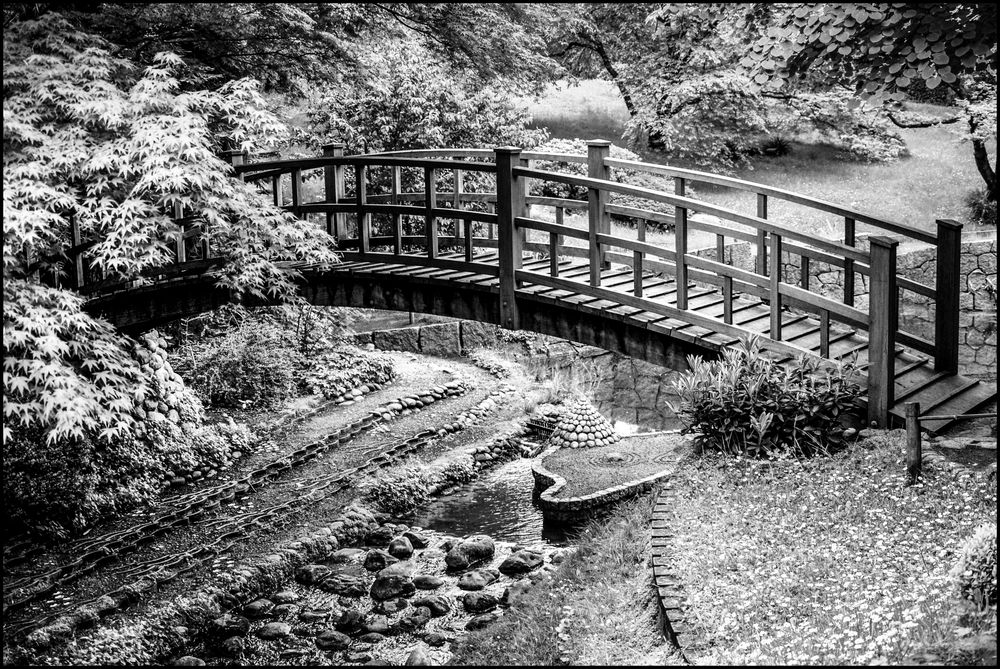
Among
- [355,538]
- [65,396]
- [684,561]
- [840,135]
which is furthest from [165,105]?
[840,135]

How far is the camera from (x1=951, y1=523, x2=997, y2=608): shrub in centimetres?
578

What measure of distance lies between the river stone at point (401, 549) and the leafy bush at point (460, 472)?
2120mm

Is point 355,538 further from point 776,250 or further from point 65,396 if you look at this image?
point 776,250

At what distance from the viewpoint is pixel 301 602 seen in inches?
380

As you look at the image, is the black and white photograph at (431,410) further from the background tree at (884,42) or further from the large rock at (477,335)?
the large rock at (477,335)

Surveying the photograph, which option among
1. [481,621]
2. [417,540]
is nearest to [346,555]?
[417,540]

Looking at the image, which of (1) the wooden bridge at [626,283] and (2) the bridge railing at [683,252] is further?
(1) the wooden bridge at [626,283]

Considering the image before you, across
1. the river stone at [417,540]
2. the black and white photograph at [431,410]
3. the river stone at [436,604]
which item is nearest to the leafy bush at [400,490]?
the black and white photograph at [431,410]

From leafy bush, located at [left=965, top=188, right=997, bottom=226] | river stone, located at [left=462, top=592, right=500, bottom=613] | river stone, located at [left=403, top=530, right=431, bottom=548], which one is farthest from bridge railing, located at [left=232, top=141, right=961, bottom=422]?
leafy bush, located at [left=965, top=188, right=997, bottom=226]

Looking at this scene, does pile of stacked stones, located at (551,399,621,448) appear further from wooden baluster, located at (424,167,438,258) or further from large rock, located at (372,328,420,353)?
large rock, located at (372,328,420,353)

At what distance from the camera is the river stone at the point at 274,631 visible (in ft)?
29.5

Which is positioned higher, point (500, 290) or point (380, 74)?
point (380, 74)

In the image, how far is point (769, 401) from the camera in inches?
340

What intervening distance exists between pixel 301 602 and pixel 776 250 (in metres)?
5.60
